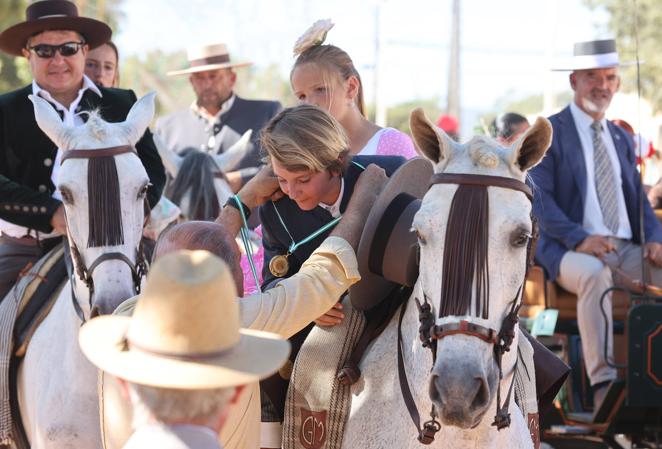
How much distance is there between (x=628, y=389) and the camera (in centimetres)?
717

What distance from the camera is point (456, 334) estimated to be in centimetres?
346

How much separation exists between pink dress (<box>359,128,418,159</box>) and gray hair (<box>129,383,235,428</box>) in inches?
134

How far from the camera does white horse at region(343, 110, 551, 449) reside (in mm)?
3404

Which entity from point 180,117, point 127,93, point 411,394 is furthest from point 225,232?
point 180,117

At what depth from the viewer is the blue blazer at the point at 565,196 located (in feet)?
25.9

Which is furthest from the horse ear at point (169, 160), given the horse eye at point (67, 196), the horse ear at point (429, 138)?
the horse ear at point (429, 138)

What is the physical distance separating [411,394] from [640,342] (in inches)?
143

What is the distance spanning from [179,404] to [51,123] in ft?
10.5

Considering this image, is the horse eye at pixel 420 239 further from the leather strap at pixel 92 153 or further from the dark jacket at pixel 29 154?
the dark jacket at pixel 29 154

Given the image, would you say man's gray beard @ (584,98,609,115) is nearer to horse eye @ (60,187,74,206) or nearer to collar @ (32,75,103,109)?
collar @ (32,75,103,109)

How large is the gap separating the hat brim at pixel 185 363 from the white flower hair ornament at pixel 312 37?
3346 millimetres

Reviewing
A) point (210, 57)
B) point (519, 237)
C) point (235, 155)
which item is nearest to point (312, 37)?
point (519, 237)

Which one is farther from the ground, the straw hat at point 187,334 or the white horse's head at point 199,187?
the straw hat at point 187,334

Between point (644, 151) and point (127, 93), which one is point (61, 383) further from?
point (644, 151)
